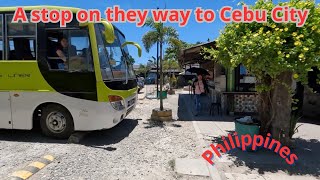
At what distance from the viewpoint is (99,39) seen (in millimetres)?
6438

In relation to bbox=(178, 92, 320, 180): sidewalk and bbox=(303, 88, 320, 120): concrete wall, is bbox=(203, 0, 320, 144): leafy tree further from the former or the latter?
bbox=(303, 88, 320, 120): concrete wall

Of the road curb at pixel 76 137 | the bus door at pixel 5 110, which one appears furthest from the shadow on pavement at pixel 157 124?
the bus door at pixel 5 110

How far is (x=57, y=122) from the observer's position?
670 centimetres

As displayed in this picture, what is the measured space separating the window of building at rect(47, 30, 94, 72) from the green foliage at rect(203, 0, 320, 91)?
3200 mm

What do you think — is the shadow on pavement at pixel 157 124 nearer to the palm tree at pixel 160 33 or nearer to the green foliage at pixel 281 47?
the palm tree at pixel 160 33

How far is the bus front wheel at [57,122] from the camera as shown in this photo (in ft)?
21.6

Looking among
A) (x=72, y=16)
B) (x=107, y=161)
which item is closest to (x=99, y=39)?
(x=72, y=16)

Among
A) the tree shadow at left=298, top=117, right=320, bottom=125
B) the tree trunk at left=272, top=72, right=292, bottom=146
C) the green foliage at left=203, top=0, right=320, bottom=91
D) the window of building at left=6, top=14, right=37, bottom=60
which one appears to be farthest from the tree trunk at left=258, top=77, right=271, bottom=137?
the window of building at left=6, top=14, right=37, bottom=60

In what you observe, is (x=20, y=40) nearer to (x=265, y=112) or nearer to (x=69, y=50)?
(x=69, y=50)

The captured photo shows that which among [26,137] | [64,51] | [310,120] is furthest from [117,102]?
[310,120]

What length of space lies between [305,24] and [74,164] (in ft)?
16.8

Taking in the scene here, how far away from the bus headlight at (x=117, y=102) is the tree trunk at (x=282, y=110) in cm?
349

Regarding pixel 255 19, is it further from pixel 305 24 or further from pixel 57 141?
pixel 57 141

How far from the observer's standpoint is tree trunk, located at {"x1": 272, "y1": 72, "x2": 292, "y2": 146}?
5.89 metres
